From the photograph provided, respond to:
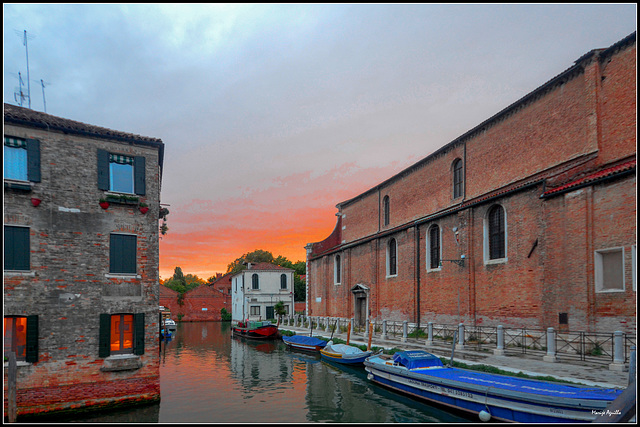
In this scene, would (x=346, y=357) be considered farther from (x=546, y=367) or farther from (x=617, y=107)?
(x=617, y=107)

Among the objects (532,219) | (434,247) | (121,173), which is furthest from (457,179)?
(121,173)

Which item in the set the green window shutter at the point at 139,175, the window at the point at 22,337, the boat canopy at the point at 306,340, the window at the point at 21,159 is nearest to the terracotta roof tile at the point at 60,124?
the window at the point at 21,159

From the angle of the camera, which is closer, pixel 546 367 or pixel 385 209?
pixel 546 367

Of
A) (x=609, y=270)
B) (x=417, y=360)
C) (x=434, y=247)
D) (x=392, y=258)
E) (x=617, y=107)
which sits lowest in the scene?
(x=417, y=360)

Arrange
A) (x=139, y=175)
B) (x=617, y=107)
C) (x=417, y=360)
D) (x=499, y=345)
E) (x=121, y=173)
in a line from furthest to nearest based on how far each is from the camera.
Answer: (x=499, y=345)
(x=617, y=107)
(x=417, y=360)
(x=139, y=175)
(x=121, y=173)

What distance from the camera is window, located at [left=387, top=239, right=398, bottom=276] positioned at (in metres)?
31.6

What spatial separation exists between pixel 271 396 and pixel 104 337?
→ 6.46m

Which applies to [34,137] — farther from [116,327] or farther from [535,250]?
[535,250]

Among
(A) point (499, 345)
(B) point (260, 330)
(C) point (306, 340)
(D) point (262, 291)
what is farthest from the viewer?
(D) point (262, 291)

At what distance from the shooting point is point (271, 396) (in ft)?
55.6

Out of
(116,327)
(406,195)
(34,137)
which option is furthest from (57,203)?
(406,195)

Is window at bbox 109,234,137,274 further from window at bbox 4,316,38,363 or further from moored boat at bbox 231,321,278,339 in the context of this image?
moored boat at bbox 231,321,278,339

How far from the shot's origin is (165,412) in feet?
46.4

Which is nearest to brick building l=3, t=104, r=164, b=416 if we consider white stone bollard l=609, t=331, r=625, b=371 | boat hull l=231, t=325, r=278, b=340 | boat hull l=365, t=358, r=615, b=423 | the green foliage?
boat hull l=365, t=358, r=615, b=423
